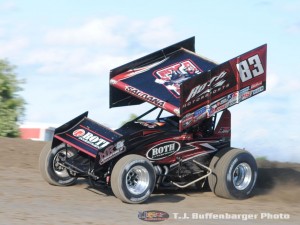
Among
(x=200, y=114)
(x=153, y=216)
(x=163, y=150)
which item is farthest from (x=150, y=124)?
(x=153, y=216)

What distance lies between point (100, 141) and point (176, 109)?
1298mm

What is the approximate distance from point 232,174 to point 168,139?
4.01ft

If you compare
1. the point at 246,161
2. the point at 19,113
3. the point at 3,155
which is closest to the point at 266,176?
the point at 246,161

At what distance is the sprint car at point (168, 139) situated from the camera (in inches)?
375

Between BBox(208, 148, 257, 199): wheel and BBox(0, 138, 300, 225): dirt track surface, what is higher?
BBox(208, 148, 257, 199): wheel

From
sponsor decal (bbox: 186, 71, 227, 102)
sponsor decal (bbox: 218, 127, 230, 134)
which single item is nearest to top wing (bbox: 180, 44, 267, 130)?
sponsor decal (bbox: 186, 71, 227, 102)

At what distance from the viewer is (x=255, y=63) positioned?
10.8 m

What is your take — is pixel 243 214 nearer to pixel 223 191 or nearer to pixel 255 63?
pixel 223 191

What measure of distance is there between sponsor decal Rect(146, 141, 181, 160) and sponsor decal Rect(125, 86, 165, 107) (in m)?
0.64

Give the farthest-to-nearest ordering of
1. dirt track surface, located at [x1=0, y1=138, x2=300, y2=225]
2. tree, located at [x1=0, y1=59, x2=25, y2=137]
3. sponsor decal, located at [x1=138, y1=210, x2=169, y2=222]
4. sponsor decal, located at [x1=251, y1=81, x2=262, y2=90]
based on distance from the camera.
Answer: tree, located at [x1=0, y1=59, x2=25, y2=137], sponsor decal, located at [x1=251, y1=81, x2=262, y2=90], sponsor decal, located at [x1=138, y1=210, x2=169, y2=222], dirt track surface, located at [x1=0, y1=138, x2=300, y2=225]

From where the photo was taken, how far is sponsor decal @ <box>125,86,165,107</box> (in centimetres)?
1022

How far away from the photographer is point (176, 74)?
1102 cm

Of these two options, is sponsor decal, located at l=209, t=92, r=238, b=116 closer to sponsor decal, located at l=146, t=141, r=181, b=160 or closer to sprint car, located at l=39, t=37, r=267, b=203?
sprint car, located at l=39, t=37, r=267, b=203

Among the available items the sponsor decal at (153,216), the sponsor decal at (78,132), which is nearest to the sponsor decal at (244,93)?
the sponsor decal at (78,132)
